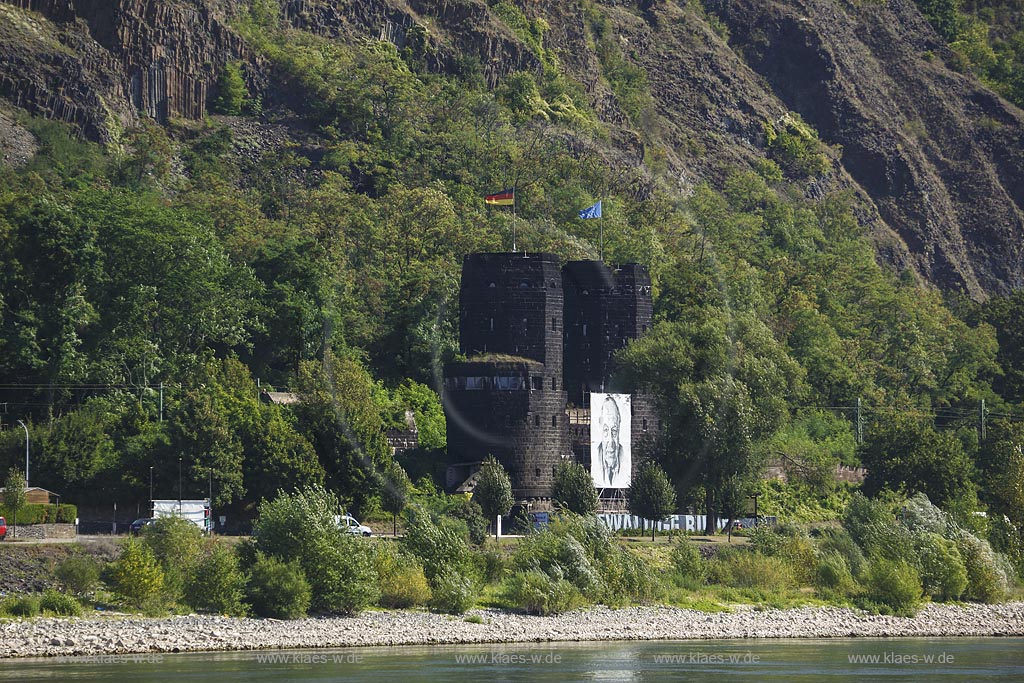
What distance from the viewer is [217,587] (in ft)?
248

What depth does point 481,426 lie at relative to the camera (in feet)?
348

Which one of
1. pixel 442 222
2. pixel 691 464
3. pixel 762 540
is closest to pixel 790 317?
pixel 442 222

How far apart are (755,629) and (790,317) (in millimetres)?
72613

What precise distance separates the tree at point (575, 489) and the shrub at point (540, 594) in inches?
798

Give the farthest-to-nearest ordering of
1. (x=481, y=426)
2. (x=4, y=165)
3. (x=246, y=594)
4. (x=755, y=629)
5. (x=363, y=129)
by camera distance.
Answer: (x=363, y=129)
(x=4, y=165)
(x=481, y=426)
(x=755, y=629)
(x=246, y=594)

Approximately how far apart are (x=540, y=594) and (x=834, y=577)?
17127mm

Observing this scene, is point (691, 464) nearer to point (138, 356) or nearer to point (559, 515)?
point (559, 515)

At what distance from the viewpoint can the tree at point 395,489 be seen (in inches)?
3883

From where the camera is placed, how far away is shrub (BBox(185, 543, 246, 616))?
75.4 meters

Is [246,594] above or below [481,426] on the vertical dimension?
below

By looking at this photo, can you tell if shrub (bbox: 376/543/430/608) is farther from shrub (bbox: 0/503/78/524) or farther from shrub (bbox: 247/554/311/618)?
shrub (bbox: 0/503/78/524)

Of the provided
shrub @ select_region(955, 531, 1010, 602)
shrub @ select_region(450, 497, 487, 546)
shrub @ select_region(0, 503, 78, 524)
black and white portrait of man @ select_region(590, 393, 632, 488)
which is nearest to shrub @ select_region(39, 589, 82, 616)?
shrub @ select_region(0, 503, 78, 524)

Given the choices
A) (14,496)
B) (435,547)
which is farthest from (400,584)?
(14,496)

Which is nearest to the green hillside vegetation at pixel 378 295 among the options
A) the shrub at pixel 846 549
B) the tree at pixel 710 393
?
the tree at pixel 710 393
